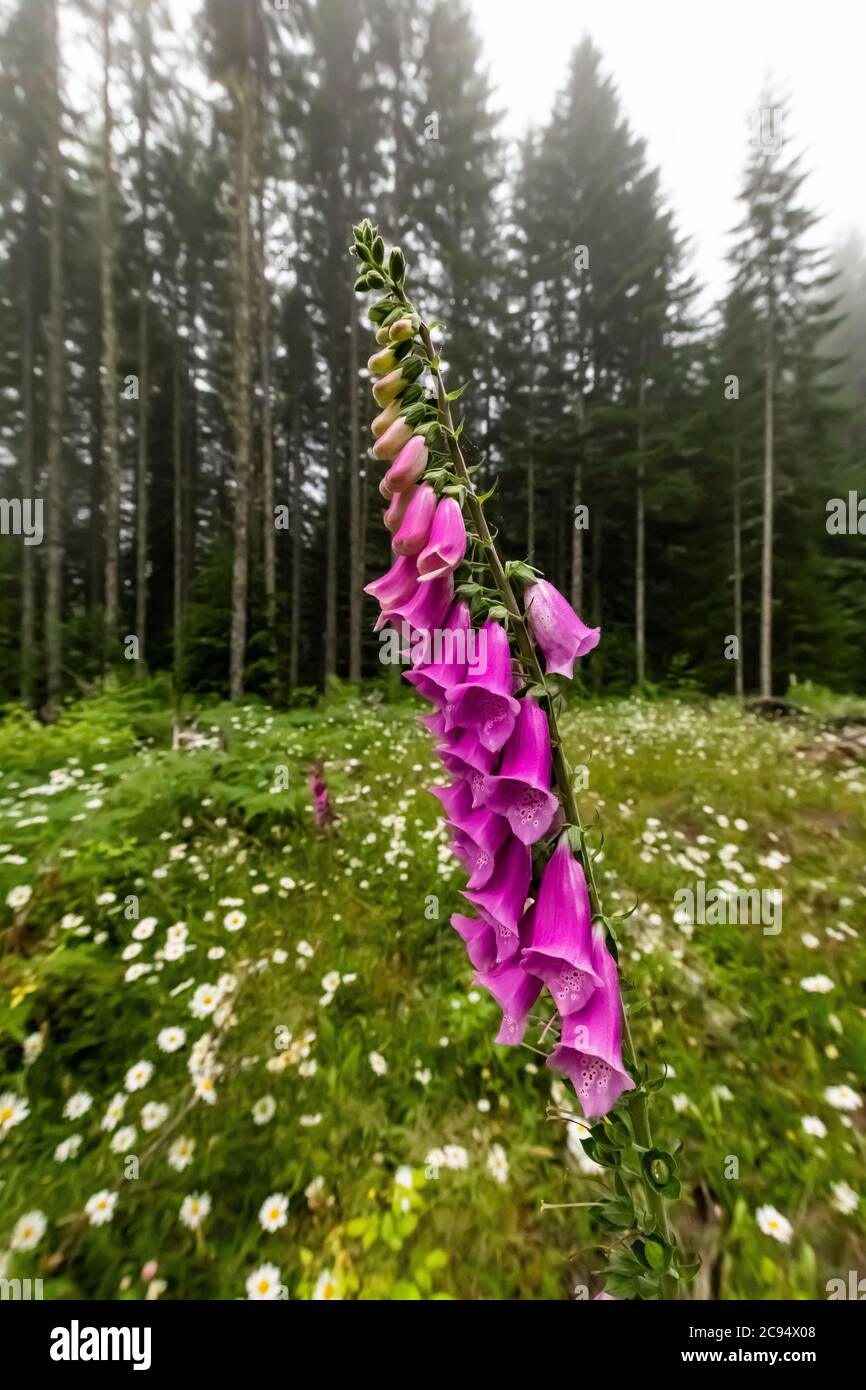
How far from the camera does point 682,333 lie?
45.1 feet

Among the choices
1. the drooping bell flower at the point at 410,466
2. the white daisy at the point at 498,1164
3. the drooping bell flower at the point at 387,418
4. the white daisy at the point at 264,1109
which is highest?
the drooping bell flower at the point at 387,418

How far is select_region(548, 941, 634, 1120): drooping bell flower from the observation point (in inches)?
37.3

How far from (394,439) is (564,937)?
0.95 metres

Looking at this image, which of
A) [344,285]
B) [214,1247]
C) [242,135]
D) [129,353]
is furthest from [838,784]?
[129,353]

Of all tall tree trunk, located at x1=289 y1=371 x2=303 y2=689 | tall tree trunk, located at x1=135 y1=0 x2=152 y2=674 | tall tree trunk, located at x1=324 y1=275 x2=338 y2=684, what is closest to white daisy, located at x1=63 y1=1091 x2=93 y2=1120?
tall tree trunk, located at x1=135 y1=0 x2=152 y2=674

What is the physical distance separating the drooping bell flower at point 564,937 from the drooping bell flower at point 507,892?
4 centimetres

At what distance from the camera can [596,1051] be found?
92 centimetres

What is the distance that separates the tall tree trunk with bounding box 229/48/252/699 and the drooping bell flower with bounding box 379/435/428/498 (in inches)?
309

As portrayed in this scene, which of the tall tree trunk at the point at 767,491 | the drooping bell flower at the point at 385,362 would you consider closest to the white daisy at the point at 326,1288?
the drooping bell flower at the point at 385,362

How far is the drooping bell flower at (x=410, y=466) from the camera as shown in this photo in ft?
3.37
